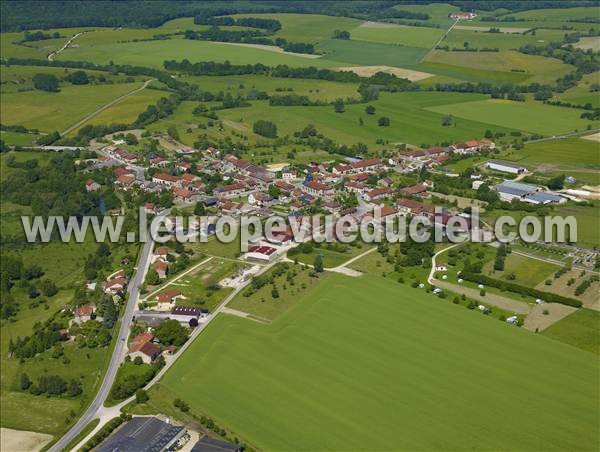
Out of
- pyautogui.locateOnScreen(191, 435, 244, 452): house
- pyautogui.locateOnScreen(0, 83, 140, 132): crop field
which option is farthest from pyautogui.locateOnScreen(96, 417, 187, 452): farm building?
pyautogui.locateOnScreen(0, 83, 140, 132): crop field

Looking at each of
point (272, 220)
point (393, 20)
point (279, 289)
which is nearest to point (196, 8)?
point (393, 20)

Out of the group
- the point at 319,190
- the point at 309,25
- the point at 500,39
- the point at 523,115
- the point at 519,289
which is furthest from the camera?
the point at 309,25

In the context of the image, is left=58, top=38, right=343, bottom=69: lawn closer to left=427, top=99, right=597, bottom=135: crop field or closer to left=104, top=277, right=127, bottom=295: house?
left=427, top=99, right=597, bottom=135: crop field

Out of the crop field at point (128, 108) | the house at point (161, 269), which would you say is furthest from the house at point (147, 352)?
the crop field at point (128, 108)

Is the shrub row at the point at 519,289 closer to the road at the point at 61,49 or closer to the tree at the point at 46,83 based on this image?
→ the tree at the point at 46,83

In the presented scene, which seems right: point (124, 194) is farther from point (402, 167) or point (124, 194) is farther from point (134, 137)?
point (402, 167)

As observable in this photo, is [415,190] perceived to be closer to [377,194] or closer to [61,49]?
[377,194]

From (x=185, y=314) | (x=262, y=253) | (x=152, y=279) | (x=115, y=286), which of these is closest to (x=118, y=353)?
(x=185, y=314)
